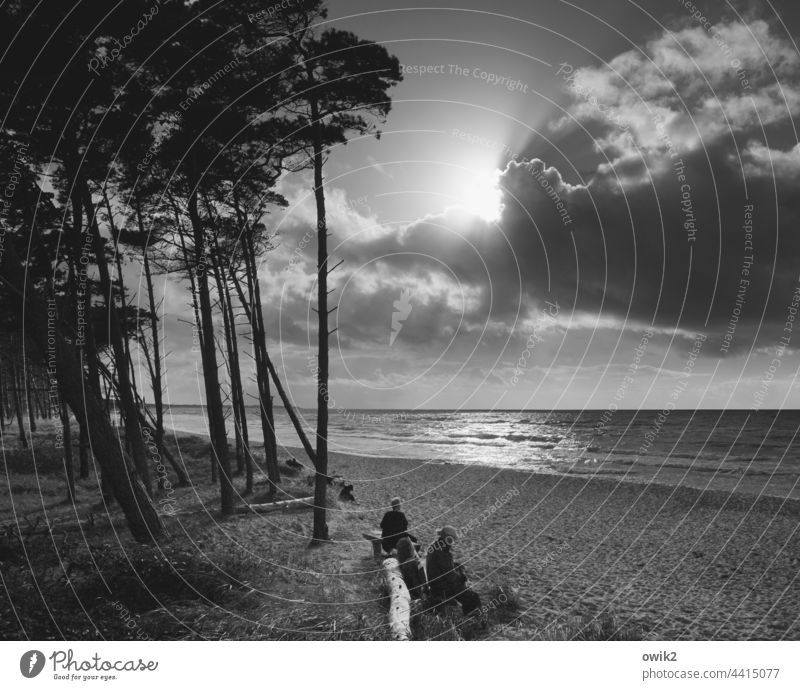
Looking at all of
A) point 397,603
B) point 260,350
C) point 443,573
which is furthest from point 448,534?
point 260,350

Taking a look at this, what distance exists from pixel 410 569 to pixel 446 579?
1.18m

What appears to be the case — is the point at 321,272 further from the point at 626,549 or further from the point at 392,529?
the point at 626,549

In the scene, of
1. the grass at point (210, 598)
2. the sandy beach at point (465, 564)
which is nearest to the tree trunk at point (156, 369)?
the sandy beach at point (465, 564)

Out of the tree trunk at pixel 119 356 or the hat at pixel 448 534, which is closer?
the hat at pixel 448 534

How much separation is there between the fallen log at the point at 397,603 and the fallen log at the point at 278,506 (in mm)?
7323

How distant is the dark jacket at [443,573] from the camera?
26.3 feet

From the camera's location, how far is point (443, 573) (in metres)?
8.09

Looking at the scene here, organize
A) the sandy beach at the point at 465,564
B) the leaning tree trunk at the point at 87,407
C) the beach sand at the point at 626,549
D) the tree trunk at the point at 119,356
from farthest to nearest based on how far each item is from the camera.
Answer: the tree trunk at the point at 119,356 < the beach sand at the point at 626,549 < the leaning tree trunk at the point at 87,407 < the sandy beach at the point at 465,564

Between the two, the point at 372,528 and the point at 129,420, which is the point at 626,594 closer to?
the point at 372,528

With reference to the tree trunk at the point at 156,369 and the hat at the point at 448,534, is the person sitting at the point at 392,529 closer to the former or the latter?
the hat at the point at 448,534

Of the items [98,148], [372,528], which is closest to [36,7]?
[98,148]

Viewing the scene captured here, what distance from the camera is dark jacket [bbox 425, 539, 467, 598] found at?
802cm

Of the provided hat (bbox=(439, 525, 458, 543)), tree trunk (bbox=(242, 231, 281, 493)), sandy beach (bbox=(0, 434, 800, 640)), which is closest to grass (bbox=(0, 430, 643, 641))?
sandy beach (bbox=(0, 434, 800, 640))
